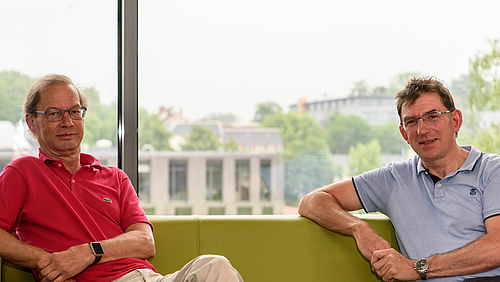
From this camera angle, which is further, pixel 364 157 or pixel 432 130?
pixel 364 157

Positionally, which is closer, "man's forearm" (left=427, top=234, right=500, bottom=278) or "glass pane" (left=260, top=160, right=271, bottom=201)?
"man's forearm" (left=427, top=234, right=500, bottom=278)

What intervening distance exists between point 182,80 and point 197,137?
1.38 feet

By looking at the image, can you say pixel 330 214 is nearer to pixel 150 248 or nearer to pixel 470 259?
pixel 470 259

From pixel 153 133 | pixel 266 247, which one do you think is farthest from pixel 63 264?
pixel 153 133

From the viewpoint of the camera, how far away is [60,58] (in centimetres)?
257

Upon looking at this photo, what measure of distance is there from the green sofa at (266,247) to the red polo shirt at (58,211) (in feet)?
0.66

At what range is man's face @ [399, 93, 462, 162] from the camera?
1.88 m

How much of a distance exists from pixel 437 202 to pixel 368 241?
34cm

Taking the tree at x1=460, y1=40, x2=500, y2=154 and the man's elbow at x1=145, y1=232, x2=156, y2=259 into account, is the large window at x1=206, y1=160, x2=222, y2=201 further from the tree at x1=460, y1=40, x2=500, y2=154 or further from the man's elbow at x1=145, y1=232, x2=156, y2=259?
the tree at x1=460, y1=40, x2=500, y2=154

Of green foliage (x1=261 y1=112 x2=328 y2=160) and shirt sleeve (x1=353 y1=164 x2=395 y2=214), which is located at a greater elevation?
green foliage (x1=261 y1=112 x2=328 y2=160)

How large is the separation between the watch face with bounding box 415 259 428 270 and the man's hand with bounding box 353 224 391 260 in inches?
5.1

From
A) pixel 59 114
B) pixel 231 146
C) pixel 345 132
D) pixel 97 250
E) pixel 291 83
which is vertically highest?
pixel 291 83

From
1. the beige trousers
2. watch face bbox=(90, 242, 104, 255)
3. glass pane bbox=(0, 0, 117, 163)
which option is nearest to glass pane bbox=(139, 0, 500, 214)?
glass pane bbox=(0, 0, 117, 163)

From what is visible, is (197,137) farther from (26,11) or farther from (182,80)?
(26,11)
